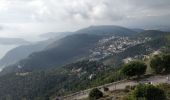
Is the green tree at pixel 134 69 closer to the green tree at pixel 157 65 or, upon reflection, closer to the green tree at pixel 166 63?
the green tree at pixel 157 65

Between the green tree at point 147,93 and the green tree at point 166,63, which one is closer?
the green tree at point 147,93

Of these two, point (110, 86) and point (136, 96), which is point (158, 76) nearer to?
point (110, 86)

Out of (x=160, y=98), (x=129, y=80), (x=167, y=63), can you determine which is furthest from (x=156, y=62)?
(x=160, y=98)

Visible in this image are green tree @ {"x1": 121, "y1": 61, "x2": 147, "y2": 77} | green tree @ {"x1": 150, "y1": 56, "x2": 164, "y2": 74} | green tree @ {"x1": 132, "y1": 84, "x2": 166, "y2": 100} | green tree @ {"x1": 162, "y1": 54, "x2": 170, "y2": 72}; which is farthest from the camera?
green tree @ {"x1": 150, "y1": 56, "x2": 164, "y2": 74}

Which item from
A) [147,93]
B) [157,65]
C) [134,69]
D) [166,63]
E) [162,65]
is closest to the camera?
[147,93]

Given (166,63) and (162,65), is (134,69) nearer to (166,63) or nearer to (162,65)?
(162,65)

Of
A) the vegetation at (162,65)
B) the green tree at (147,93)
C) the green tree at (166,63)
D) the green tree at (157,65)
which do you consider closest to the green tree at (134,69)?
the green tree at (157,65)

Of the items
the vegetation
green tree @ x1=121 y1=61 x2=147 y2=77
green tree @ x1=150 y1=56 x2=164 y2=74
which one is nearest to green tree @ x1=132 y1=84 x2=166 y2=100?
green tree @ x1=121 y1=61 x2=147 y2=77

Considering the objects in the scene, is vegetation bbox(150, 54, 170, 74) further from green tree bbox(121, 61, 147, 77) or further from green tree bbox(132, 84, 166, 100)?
green tree bbox(132, 84, 166, 100)

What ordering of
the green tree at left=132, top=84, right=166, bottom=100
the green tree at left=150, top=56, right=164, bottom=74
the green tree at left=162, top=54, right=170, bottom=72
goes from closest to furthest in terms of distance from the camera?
the green tree at left=132, top=84, right=166, bottom=100 < the green tree at left=162, top=54, right=170, bottom=72 < the green tree at left=150, top=56, right=164, bottom=74

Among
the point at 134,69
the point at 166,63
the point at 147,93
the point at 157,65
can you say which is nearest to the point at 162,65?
the point at 166,63

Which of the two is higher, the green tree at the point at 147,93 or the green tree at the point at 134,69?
the green tree at the point at 147,93

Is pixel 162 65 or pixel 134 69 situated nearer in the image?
pixel 134 69
